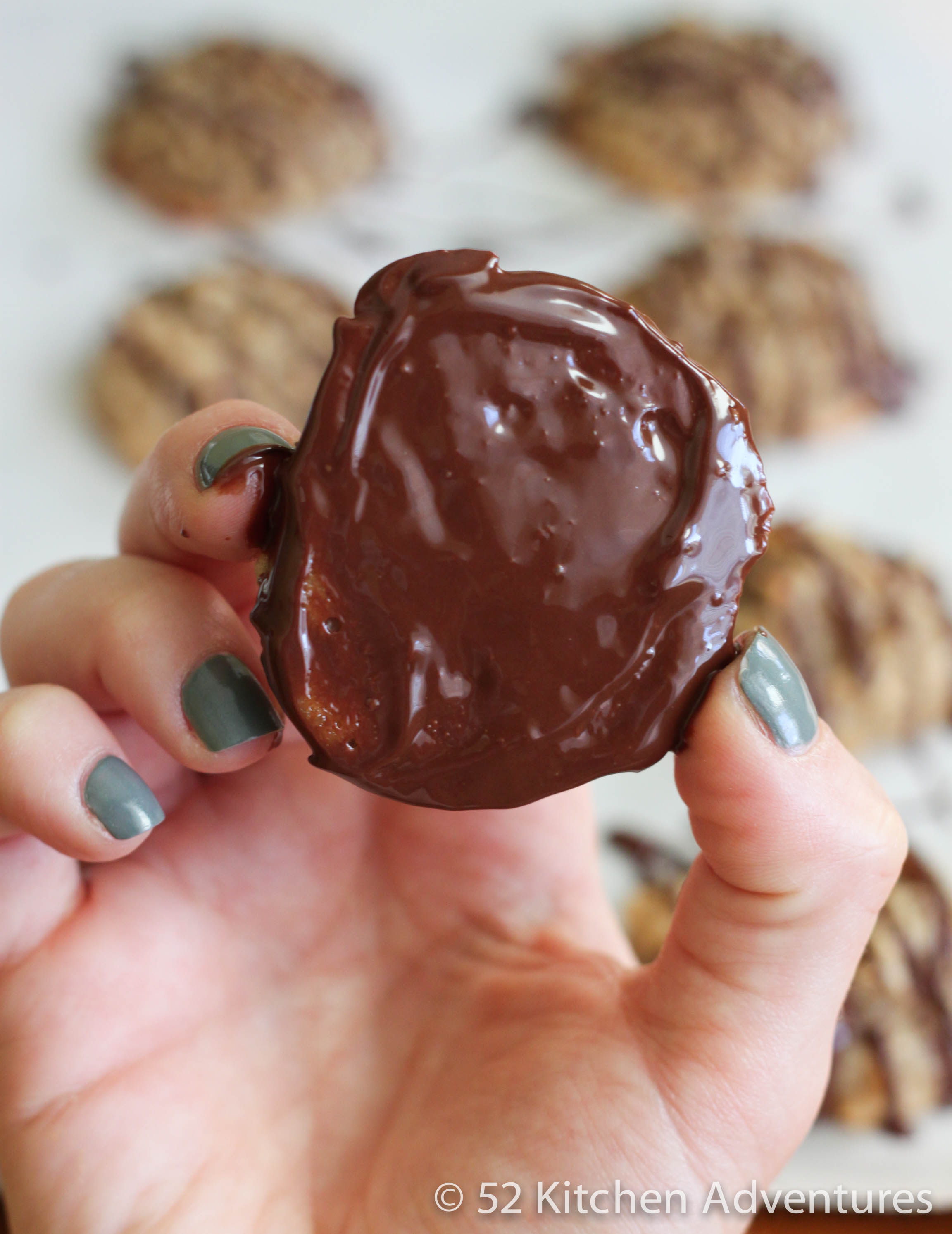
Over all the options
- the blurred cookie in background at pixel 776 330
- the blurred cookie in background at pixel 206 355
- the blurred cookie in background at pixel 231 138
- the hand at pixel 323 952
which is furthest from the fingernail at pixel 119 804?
the blurred cookie in background at pixel 231 138

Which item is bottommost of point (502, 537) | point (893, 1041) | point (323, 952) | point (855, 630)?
point (893, 1041)

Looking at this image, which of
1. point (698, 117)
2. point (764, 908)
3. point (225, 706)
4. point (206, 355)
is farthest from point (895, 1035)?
point (698, 117)

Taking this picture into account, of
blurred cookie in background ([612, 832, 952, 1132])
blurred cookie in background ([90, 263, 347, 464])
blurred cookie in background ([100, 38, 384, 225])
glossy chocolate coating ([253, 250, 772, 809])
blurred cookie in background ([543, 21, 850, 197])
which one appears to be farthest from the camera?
blurred cookie in background ([543, 21, 850, 197])

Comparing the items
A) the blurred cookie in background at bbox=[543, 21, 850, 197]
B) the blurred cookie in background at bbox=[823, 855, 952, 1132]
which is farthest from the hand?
the blurred cookie in background at bbox=[543, 21, 850, 197]

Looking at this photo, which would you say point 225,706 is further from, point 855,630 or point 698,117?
point 698,117

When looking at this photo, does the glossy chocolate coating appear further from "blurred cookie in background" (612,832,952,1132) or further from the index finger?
"blurred cookie in background" (612,832,952,1132)

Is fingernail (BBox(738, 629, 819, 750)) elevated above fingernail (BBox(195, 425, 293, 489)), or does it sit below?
below

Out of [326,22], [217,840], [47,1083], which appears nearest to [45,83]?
[326,22]
